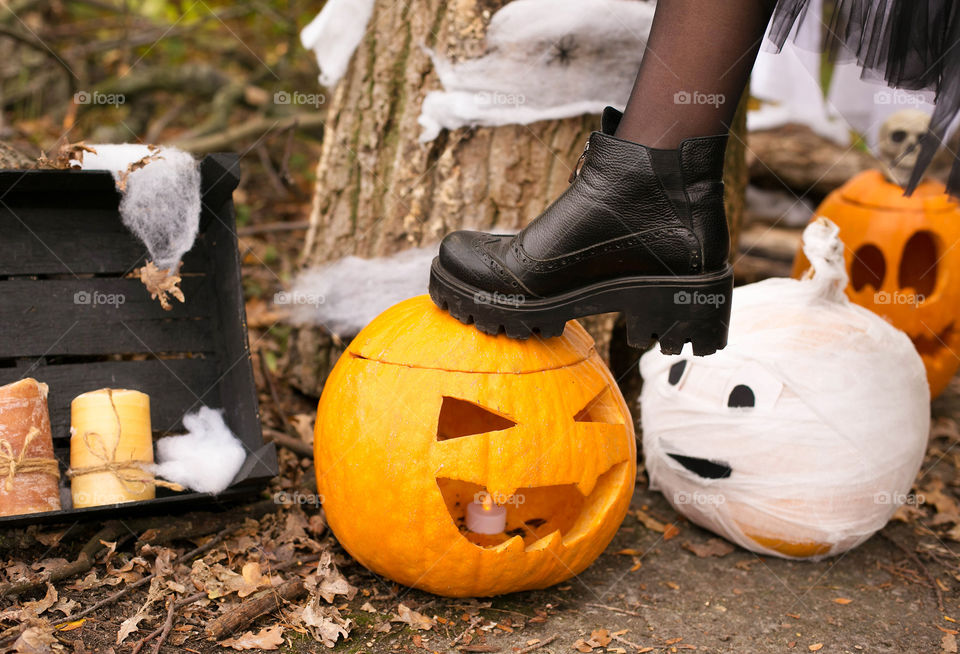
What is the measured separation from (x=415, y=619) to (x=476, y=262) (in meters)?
0.87

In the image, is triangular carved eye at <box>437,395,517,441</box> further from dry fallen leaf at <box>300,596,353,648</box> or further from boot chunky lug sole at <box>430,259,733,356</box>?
dry fallen leaf at <box>300,596,353,648</box>

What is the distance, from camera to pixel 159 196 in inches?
86.5

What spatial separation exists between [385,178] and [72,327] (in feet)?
3.65

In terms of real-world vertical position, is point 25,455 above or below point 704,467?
above

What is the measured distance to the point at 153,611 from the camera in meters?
1.90

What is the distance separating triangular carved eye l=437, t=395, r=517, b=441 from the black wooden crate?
46 centimetres

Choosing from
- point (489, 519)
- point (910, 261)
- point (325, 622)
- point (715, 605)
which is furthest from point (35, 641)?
point (910, 261)

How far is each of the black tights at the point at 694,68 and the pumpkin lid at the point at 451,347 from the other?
1.82 feet

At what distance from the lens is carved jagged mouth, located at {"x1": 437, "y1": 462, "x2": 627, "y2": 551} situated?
214 centimetres

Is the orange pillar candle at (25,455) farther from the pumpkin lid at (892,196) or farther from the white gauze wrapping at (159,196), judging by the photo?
the pumpkin lid at (892,196)

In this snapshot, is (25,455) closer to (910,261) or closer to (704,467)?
(704,467)

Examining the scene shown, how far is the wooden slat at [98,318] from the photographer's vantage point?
221 cm

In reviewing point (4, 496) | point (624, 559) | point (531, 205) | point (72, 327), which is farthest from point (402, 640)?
point (531, 205)

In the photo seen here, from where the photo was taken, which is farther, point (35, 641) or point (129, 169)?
point (129, 169)
